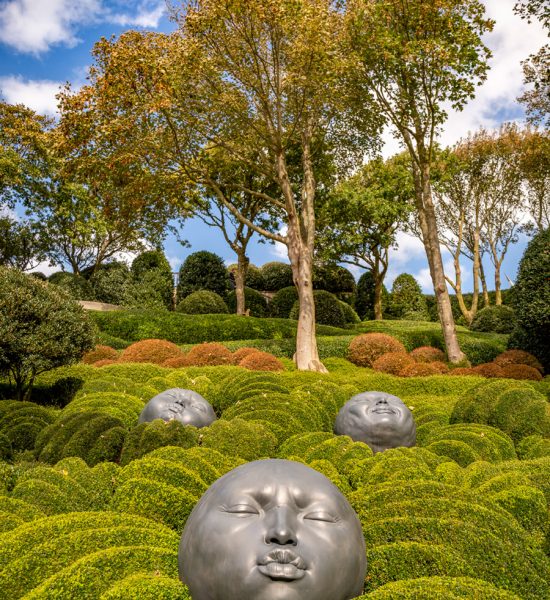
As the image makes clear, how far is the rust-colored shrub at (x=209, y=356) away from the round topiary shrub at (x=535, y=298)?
7987 millimetres

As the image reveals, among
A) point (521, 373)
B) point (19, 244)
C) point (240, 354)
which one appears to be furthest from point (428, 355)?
point (19, 244)

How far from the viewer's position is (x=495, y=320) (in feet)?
87.6

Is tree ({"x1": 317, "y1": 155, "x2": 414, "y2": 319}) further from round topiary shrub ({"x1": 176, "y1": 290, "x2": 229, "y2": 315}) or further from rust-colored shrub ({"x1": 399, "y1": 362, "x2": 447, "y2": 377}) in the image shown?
rust-colored shrub ({"x1": 399, "y1": 362, "x2": 447, "y2": 377})

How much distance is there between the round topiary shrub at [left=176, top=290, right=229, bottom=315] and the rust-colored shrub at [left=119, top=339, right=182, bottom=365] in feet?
38.0

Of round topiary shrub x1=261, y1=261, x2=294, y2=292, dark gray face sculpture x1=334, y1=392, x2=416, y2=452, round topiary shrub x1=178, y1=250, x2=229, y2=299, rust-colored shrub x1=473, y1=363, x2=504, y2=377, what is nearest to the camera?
dark gray face sculpture x1=334, y1=392, x2=416, y2=452

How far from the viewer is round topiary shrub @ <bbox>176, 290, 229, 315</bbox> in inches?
1061

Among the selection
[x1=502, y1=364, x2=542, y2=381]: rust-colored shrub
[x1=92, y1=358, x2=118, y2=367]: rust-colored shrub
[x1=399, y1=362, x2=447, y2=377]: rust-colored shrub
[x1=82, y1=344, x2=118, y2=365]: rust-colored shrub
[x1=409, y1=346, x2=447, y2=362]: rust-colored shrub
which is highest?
[x1=82, y1=344, x2=118, y2=365]: rust-colored shrub

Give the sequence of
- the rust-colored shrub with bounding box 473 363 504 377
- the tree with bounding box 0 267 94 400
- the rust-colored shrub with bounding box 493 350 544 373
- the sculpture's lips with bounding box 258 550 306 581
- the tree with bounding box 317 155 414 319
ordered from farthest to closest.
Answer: the tree with bounding box 317 155 414 319
the rust-colored shrub with bounding box 493 350 544 373
the rust-colored shrub with bounding box 473 363 504 377
the tree with bounding box 0 267 94 400
the sculpture's lips with bounding box 258 550 306 581

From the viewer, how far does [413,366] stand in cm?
1427

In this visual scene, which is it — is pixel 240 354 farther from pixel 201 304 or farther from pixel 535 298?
pixel 201 304

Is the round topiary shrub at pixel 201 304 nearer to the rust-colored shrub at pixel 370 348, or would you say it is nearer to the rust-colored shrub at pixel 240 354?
the rust-colored shrub at pixel 370 348

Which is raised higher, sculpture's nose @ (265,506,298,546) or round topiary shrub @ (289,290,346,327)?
round topiary shrub @ (289,290,346,327)

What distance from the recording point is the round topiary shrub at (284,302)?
30.0 meters

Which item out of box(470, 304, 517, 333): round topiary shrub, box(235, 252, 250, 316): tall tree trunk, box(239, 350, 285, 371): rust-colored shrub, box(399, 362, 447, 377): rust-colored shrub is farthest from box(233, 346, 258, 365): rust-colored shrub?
box(470, 304, 517, 333): round topiary shrub
